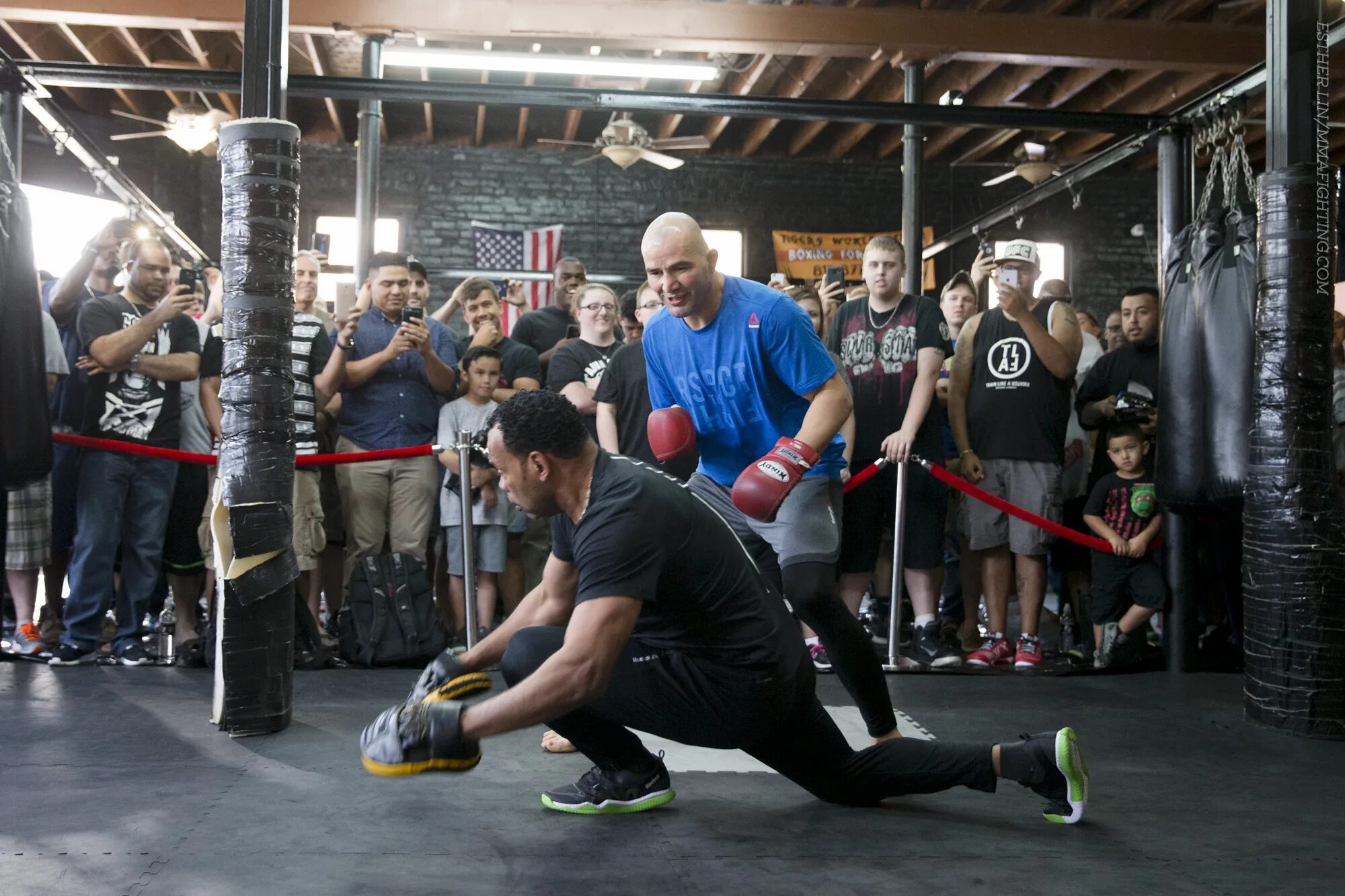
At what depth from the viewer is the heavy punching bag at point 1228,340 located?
4488 millimetres

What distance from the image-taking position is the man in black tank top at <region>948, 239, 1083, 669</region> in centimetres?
546

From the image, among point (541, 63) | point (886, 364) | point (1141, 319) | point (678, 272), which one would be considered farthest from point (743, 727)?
point (541, 63)

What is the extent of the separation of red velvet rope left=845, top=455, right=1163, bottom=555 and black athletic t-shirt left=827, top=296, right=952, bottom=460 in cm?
19

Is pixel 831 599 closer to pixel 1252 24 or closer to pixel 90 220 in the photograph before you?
pixel 1252 24

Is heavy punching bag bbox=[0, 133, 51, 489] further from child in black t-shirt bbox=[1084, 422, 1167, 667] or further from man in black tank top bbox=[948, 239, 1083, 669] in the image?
child in black t-shirt bbox=[1084, 422, 1167, 667]

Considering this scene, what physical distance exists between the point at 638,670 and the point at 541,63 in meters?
7.60

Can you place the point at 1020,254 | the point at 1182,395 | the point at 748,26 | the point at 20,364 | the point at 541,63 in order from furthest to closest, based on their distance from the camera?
the point at 541,63, the point at 748,26, the point at 1020,254, the point at 1182,395, the point at 20,364

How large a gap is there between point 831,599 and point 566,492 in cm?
99

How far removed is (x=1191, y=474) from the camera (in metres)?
4.72

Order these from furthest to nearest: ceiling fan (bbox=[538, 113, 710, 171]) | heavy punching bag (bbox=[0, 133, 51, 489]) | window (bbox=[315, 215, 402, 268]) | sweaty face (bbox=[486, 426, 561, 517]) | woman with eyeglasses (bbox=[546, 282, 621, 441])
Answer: window (bbox=[315, 215, 402, 268])
ceiling fan (bbox=[538, 113, 710, 171])
woman with eyeglasses (bbox=[546, 282, 621, 441])
heavy punching bag (bbox=[0, 133, 51, 489])
sweaty face (bbox=[486, 426, 561, 517])

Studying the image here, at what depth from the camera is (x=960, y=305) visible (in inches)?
258

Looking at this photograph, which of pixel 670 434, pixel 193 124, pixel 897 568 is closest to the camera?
pixel 670 434

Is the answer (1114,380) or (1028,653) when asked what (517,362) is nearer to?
(1028,653)

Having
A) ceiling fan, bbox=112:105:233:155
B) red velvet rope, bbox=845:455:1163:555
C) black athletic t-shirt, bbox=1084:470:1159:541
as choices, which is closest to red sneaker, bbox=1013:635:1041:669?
red velvet rope, bbox=845:455:1163:555
